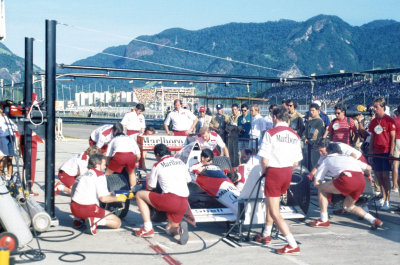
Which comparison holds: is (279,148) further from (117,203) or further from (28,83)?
(28,83)

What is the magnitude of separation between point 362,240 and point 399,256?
2.43 feet

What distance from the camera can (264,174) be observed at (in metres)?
5.79

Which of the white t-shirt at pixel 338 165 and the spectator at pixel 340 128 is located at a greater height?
the spectator at pixel 340 128

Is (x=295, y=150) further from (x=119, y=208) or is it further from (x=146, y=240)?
(x=119, y=208)

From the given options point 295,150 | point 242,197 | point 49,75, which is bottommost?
point 242,197

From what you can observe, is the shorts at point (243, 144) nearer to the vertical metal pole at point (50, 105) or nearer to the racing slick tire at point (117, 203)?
the racing slick tire at point (117, 203)

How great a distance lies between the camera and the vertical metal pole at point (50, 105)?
648cm

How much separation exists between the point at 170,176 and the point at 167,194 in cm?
23

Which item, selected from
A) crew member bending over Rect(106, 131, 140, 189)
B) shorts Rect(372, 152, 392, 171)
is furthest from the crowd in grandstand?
crew member bending over Rect(106, 131, 140, 189)

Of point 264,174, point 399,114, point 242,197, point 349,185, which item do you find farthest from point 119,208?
point 399,114

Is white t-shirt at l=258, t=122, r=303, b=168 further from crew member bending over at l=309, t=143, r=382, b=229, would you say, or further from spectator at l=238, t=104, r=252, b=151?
spectator at l=238, t=104, r=252, b=151

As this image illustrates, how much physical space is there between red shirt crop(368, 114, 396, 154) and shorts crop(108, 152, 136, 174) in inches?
171

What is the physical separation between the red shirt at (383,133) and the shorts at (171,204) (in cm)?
426

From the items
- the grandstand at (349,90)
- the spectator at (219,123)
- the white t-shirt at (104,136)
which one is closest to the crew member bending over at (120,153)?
the white t-shirt at (104,136)
